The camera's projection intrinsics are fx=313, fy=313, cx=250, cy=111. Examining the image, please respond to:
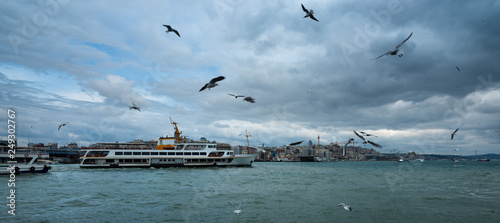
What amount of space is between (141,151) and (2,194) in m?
45.3

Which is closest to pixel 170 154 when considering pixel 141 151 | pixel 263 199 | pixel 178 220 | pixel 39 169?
pixel 141 151

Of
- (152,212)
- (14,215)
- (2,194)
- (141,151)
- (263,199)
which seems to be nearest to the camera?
(14,215)

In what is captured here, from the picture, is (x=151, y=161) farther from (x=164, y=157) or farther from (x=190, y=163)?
(x=190, y=163)

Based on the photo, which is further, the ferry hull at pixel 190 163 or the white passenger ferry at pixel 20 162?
the ferry hull at pixel 190 163

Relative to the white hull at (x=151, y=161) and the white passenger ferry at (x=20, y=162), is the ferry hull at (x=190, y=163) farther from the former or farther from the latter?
the white passenger ferry at (x=20, y=162)

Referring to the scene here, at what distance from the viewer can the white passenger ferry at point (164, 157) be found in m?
67.7

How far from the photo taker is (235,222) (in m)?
15.5

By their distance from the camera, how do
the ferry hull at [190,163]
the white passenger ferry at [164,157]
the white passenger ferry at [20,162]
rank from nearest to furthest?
the white passenger ferry at [20,162], the ferry hull at [190,163], the white passenger ferry at [164,157]

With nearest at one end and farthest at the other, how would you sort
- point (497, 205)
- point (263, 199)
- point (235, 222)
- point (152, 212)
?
point (235, 222)
point (152, 212)
point (497, 205)
point (263, 199)

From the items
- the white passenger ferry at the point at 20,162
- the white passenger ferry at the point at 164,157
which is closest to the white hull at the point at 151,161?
the white passenger ferry at the point at 164,157

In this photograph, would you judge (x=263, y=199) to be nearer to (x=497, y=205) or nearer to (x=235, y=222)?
(x=235, y=222)

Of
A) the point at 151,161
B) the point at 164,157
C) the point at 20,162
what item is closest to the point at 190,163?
the point at 164,157

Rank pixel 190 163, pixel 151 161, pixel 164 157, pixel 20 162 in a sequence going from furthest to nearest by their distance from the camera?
pixel 190 163 → pixel 164 157 → pixel 151 161 → pixel 20 162

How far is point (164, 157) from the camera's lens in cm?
7012
